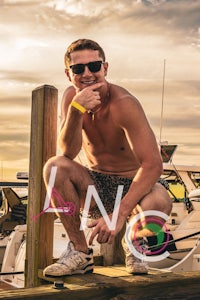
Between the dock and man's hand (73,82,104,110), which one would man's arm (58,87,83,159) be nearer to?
man's hand (73,82,104,110)

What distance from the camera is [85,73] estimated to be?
14.0ft

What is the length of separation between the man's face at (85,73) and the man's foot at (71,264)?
48.9 inches

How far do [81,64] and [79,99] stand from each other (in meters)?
0.37

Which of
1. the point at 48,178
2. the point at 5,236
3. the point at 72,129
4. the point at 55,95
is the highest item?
the point at 55,95

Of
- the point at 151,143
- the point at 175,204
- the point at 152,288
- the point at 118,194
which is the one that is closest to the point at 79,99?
the point at 151,143

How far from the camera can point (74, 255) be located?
444 centimetres

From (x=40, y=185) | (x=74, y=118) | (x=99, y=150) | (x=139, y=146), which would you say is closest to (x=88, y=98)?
(x=74, y=118)

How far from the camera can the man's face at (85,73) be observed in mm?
4285

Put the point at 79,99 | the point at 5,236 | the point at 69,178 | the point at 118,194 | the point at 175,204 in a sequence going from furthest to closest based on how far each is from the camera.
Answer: the point at 5,236
the point at 175,204
the point at 118,194
the point at 69,178
the point at 79,99

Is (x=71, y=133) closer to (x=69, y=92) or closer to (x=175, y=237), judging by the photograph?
(x=69, y=92)

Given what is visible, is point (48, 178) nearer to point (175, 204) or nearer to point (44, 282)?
point (44, 282)

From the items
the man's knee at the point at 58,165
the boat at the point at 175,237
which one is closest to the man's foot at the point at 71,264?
the man's knee at the point at 58,165

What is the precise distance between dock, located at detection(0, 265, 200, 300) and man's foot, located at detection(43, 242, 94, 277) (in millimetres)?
53

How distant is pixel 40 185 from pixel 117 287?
122cm
